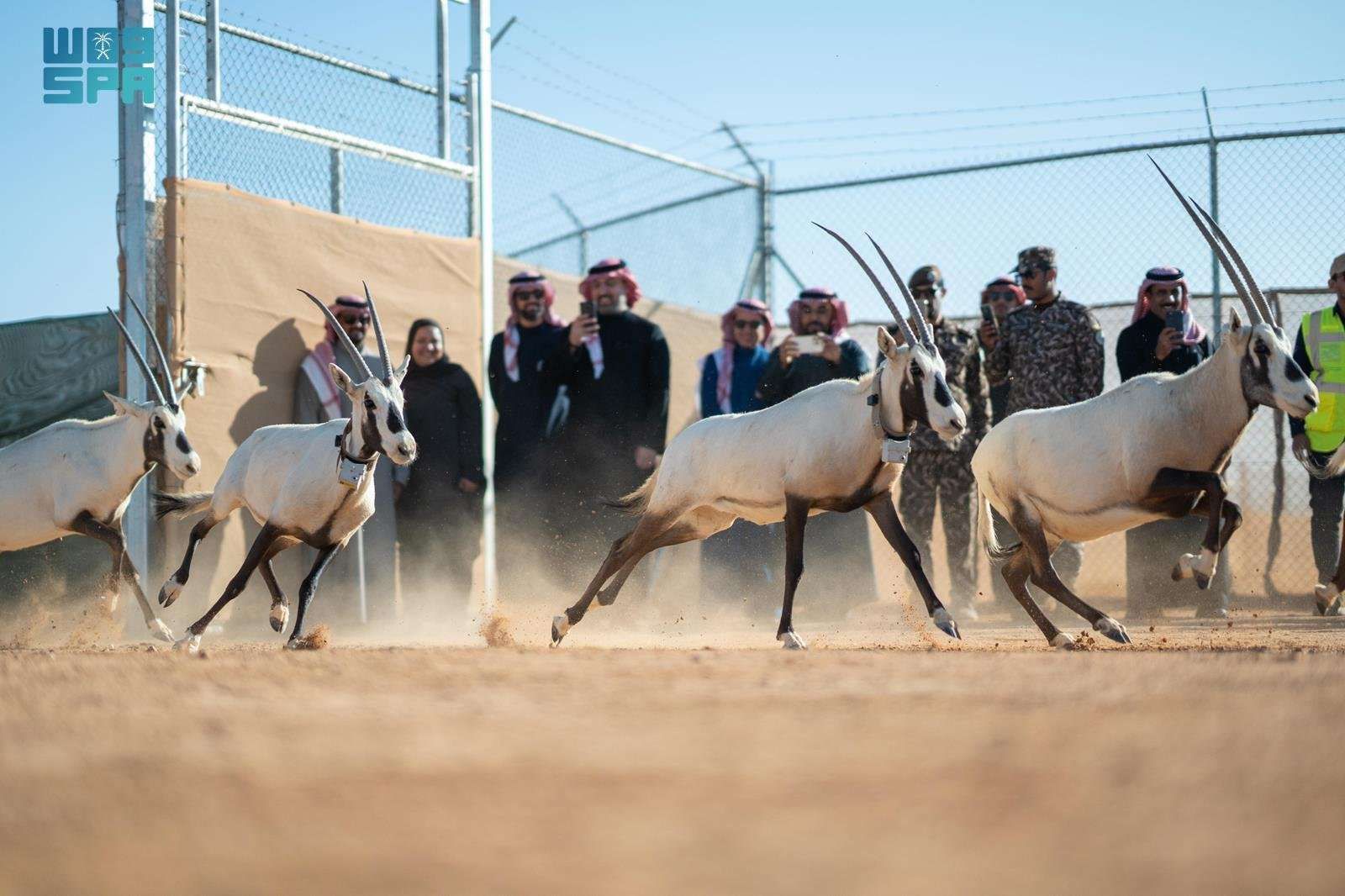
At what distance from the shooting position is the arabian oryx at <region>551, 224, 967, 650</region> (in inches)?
282

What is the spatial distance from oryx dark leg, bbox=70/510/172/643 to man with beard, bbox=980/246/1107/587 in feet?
17.3

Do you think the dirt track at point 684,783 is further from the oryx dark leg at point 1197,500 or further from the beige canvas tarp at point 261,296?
the beige canvas tarp at point 261,296

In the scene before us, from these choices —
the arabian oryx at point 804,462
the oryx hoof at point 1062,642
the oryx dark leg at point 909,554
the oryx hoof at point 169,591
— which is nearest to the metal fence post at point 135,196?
the oryx hoof at point 169,591

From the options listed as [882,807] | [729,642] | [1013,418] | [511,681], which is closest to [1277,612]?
[1013,418]

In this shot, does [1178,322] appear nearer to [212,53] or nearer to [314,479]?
[314,479]

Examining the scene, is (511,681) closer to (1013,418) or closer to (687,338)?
(1013,418)

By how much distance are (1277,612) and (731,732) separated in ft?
24.3

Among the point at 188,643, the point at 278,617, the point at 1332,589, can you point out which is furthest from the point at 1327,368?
the point at 188,643

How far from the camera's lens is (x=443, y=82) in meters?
11.6

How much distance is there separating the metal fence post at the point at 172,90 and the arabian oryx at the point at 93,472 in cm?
155

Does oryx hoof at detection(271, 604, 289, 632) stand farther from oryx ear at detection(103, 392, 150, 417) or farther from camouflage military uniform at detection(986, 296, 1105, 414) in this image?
camouflage military uniform at detection(986, 296, 1105, 414)

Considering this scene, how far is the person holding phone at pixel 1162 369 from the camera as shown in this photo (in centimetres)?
886

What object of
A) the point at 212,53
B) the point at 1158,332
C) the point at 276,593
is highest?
the point at 212,53

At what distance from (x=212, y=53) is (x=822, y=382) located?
4624 millimetres
